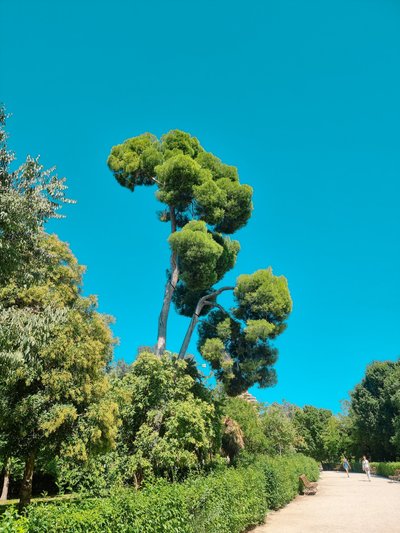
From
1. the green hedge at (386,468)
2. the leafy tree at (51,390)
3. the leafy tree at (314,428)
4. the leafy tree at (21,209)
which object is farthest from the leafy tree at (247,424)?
the leafy tree at (314,428)

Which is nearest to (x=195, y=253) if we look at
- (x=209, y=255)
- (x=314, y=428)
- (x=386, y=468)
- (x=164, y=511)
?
(x=209, y=255)

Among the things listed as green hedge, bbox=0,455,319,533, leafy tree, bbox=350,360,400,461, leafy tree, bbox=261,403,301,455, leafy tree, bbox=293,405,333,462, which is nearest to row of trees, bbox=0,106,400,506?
green hedge, bbox=0,455,319,533

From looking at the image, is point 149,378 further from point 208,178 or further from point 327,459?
point 327,459

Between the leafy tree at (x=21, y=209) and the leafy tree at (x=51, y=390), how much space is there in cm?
94

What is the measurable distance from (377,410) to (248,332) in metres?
27.8

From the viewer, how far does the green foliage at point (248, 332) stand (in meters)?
16.8

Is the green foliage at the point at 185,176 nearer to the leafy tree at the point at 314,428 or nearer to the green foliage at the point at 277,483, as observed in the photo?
the green foliage at the point at 277,483

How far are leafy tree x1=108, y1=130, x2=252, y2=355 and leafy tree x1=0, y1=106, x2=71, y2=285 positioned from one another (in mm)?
7392

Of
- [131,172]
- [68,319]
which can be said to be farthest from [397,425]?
[68,319]

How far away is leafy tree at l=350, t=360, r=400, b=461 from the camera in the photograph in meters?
37.2

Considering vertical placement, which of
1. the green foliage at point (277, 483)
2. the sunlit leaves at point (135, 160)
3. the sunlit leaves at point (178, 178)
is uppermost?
the sunlit leaves at point (135, 160)

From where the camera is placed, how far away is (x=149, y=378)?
47.5 ft

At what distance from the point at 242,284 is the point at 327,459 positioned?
47.7 meters

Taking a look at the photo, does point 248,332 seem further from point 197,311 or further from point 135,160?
point 135,160
